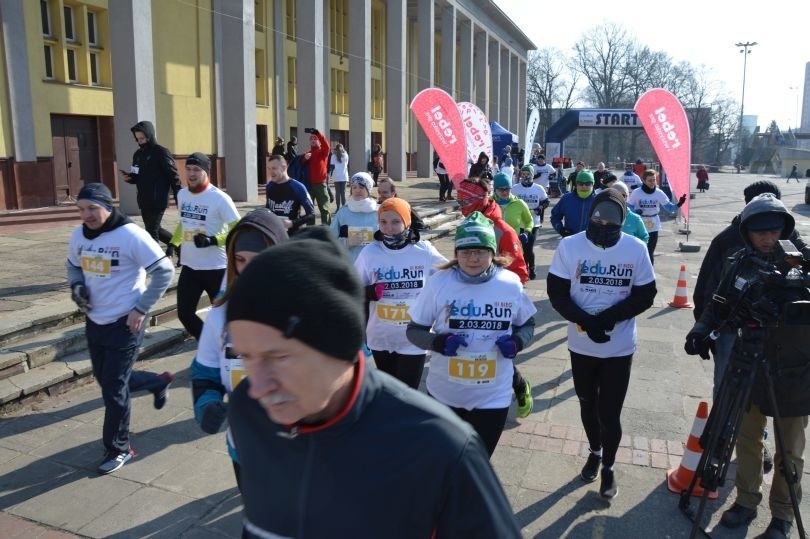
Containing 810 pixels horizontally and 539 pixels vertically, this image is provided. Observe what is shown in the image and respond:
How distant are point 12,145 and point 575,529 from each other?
553 inches

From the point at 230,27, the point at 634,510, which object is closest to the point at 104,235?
the point at 634,510

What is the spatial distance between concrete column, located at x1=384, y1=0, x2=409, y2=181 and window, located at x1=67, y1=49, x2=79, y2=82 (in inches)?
585

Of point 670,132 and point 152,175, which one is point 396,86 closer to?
point 670,132

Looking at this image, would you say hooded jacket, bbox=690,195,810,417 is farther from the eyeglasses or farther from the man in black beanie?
the man in black beanie

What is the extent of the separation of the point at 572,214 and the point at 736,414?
17.3ft

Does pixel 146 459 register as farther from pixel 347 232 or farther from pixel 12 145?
pixel 12 145

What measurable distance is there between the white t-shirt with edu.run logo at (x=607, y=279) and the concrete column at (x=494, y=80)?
43.7m

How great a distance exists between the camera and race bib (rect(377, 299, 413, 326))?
4648mm

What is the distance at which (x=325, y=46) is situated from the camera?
88.5ft

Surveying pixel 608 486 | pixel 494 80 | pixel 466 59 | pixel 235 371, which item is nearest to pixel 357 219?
pixel 608 486

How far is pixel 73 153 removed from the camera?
629 inches

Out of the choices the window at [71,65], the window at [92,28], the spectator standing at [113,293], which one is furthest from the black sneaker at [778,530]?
the window at [92,28]

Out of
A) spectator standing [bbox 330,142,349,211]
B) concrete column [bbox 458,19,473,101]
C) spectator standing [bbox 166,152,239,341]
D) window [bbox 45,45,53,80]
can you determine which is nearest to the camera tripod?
spectator standing [bbox 166,152,239,341]

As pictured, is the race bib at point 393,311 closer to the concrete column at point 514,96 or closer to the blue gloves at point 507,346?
the blue gloves at point 507,346
